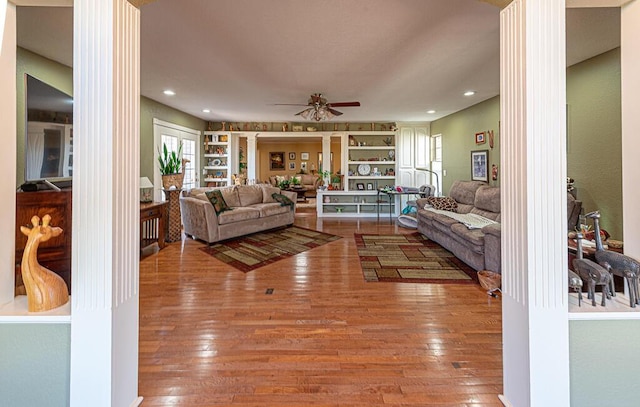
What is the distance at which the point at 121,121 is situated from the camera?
1260 mm

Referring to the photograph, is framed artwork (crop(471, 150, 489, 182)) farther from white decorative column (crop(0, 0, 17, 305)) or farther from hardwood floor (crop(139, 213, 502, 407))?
white decorative column (crop(0, 0, 17, 305))

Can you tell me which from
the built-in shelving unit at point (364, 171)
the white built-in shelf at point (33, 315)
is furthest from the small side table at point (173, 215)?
the white built-in shelf at point (33, 315)

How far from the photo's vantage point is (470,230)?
3578mm

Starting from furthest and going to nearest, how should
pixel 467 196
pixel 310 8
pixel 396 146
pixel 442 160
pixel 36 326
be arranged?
pixel 396 146 → pixel 442 160 → pixel 467 196 → pixel 310 8 → pixel 36 326

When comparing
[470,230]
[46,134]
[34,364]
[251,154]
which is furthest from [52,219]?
[251,154]

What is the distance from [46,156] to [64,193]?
2.34ft

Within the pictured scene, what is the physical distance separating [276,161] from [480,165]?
856 cm

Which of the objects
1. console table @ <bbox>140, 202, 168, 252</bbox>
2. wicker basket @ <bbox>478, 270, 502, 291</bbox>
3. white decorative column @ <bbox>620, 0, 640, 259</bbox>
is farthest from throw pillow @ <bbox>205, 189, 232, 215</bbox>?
white decorative column @ <bbox>620, 0, 640, 259</bbox>

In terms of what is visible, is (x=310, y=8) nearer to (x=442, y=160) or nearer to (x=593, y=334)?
(x=593, y=334)

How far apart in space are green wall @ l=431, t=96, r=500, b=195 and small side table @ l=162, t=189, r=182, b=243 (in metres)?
5.55

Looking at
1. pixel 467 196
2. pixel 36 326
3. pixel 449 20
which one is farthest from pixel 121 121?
pixel 467 196

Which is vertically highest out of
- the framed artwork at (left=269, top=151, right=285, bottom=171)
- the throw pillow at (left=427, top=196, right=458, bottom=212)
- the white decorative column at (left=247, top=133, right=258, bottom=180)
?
the framed artwork at (left=269, top=151, right=285, bottom=171)

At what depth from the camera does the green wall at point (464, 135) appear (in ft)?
16.8

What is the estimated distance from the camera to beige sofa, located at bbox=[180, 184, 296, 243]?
4.68 m
